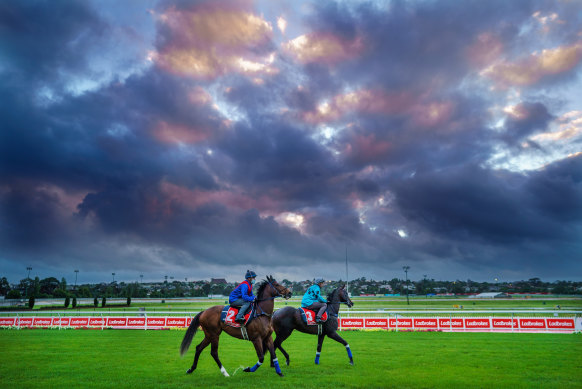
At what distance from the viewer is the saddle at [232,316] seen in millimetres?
10555

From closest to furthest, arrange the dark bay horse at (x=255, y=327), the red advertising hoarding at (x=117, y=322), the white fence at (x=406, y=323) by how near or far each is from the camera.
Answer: the dark bay horse at (x=255, y=327)
the white fence at (x=406, y=323)
the red advertising hoarding at (x=117, y=322)

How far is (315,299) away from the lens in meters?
13.1

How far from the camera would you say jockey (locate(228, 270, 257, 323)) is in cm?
1042

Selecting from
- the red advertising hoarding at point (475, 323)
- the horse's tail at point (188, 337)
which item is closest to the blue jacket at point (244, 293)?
the horse's tail at point (188, 337)

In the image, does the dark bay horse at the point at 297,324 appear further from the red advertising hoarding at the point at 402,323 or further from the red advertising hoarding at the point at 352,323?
the red advertising hoarding at the point at 352,323

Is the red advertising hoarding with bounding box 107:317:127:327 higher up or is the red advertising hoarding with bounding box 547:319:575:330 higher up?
the red advertising hoarding with bounding box 547:319:575:330

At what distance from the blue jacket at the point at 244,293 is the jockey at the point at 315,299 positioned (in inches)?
100.0

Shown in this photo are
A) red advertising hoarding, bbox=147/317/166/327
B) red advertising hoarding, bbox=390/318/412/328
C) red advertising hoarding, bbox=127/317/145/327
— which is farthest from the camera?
red advertising hoarding, bbox=127/317/145/327

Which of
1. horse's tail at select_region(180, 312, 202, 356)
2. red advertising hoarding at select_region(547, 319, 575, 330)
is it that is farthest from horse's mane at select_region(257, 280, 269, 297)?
red advertising hoarding at select_region(547, 319, 575, 330)

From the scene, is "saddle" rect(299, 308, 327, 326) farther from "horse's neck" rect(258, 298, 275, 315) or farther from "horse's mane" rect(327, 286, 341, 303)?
"horse's neck" rect(258, 298, 275, 315)

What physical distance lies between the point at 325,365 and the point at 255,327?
2.77 metres

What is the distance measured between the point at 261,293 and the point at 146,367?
4315 millimetres

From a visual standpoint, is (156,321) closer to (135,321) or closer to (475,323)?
(135,321)

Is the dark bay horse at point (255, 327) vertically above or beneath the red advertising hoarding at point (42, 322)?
above
